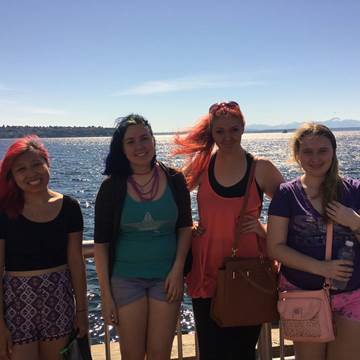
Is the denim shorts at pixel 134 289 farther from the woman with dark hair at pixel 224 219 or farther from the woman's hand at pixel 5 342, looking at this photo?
the woman's hand at pixel 5 342

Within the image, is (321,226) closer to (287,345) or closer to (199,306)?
(199,306)

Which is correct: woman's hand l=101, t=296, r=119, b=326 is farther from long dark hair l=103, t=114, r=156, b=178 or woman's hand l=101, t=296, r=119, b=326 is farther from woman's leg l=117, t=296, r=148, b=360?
→ long dark hair l=103, t=114, r=156, b=178

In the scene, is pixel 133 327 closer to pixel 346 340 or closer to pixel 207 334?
pixel 207 334

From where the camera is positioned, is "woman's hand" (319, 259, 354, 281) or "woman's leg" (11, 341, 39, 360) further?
"woman's leg" (11, 341, 39, 360)

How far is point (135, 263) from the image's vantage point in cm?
335

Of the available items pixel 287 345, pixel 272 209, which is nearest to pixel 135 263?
pixel 272 209

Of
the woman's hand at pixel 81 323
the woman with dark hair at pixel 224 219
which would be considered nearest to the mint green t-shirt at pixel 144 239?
the woman with dark hair at pixel 224 219

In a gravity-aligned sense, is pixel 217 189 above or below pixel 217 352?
above

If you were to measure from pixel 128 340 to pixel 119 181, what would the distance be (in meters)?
1.09

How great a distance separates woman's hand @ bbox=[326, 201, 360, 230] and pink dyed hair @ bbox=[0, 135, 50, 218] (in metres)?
2.05

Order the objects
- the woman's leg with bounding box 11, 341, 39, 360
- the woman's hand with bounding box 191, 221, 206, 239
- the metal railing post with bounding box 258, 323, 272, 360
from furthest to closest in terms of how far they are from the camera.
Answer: the metal railing post with bounding box 258, 323, 272, 360 → the woman's hand with bounding box 191, 221, 206, 239 → the woman's leg with bounding box 11, 341, 39, 360

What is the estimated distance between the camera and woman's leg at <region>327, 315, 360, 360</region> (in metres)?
3.18

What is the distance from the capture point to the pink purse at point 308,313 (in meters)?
3.16

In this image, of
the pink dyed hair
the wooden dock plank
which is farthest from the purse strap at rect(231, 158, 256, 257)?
the wooden dock plank
